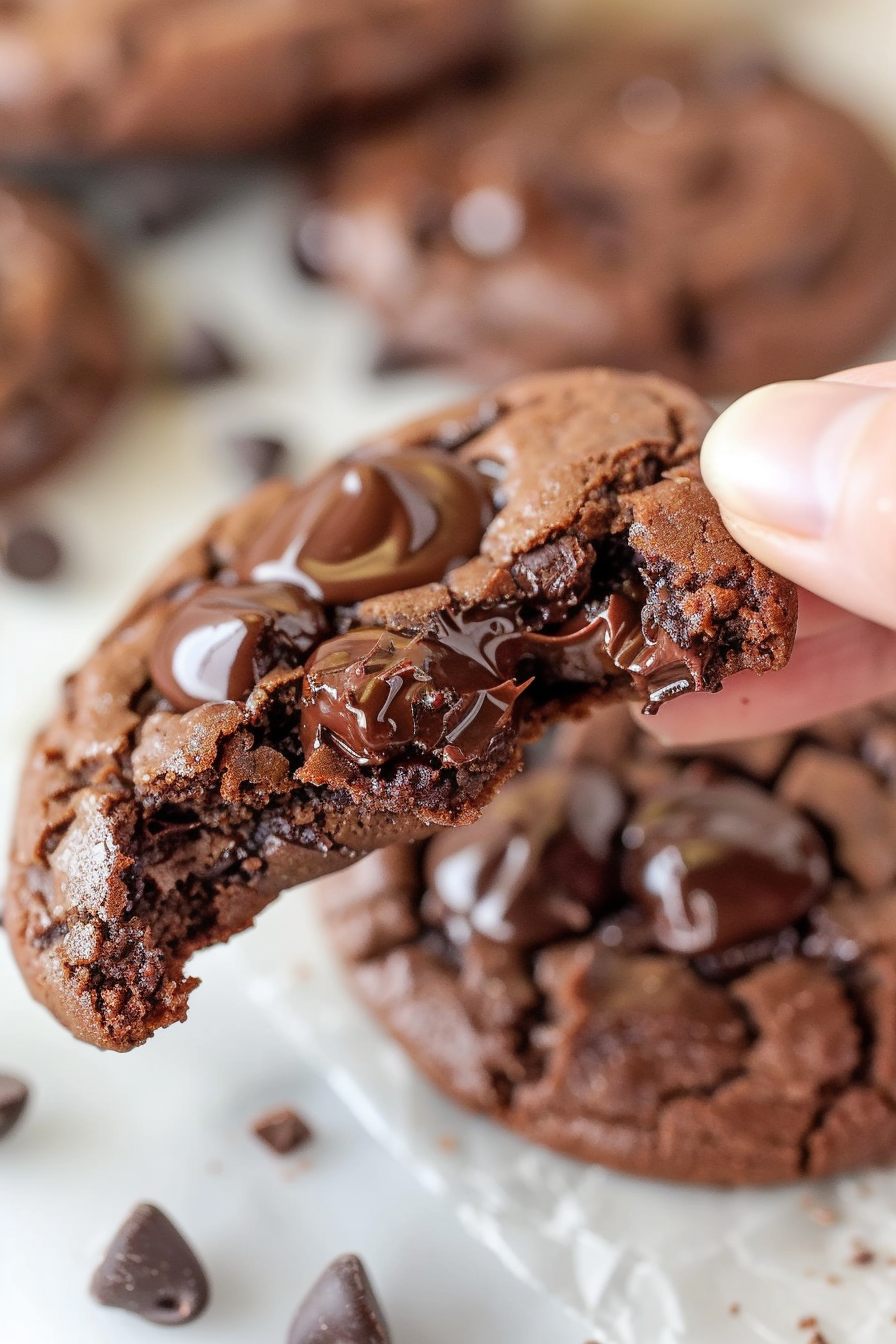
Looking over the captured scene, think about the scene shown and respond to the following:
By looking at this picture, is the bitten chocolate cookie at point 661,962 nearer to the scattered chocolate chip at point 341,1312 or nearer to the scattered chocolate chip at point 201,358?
the scattered chocolate chip at point 341,1312

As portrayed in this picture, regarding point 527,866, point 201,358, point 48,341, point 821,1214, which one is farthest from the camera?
point 201,358

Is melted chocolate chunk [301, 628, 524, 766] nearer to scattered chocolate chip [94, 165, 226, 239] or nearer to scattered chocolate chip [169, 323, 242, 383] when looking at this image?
scattered chocolate chip [169, 323, 242, 383]

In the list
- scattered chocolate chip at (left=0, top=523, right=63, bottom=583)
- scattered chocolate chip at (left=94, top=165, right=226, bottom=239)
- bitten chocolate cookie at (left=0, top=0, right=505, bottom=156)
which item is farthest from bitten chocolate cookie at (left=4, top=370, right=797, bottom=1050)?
scattered chocolate chip at (left=94, top=165, right=226, bottom=239)

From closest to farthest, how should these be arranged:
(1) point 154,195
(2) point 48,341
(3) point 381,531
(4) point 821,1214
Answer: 1. (3) point 381,531
2. (4) point 821,1214
3. (2) point 48,341
4. (1) point 154,195

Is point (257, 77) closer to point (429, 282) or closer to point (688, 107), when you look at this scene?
point (429, 282)

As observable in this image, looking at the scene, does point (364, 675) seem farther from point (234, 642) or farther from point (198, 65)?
point (198, 65)

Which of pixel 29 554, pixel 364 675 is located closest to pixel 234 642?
pixel 364 675

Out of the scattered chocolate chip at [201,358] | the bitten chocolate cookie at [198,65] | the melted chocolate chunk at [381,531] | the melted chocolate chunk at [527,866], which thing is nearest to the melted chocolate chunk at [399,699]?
the melted chocolate chunk at [381,531]
